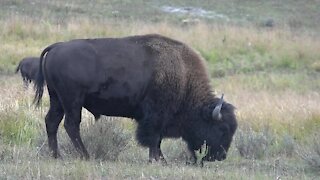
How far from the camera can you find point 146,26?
27.0m

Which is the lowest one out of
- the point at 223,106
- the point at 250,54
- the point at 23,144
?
the point at 250,54

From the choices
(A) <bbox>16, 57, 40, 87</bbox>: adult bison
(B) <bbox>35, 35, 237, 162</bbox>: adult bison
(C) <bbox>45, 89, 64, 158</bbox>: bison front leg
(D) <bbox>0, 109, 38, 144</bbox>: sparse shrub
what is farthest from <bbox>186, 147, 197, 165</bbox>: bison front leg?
(A) <bbox>16, 57, 40, 87</bbox>: adult bison

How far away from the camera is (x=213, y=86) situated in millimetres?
16078

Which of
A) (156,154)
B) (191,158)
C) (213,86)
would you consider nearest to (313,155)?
(191,158)

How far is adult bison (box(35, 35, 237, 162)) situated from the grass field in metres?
0.34

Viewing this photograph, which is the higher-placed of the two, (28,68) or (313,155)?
(313,155)

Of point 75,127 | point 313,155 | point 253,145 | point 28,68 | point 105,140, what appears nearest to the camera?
point 313,155

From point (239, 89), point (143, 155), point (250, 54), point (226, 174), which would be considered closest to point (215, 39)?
point (250, 54)

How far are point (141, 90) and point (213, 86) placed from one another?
17.0 ft

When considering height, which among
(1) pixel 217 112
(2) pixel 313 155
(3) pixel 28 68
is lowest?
(3) pixel 28 68

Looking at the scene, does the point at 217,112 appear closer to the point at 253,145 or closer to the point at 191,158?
the point at 191,158

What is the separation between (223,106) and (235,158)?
0.80 metres

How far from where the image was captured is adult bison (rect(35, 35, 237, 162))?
35.2 ft

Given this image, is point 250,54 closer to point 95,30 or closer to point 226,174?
point 95,30
